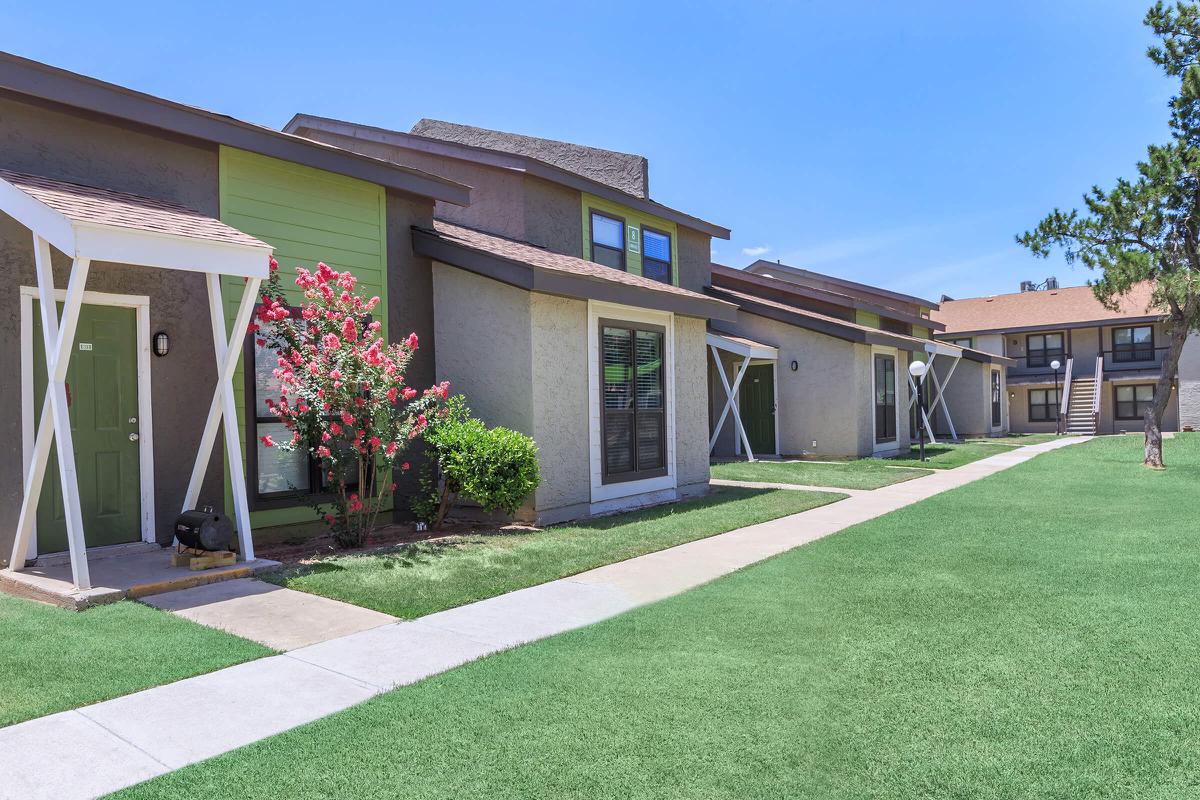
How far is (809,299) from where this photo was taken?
20750 millimetres

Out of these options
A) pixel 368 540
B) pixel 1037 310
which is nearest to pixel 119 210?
pixel 368 540

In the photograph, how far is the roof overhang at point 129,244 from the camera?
5.55 m

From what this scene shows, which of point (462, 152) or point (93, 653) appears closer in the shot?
point (93, 653)

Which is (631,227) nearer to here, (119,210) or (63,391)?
(119,210)

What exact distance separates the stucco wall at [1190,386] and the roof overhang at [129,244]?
34.9 m

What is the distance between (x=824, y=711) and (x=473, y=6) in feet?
36.8

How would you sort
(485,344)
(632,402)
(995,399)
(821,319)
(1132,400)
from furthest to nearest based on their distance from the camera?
(1132,400) < (995,399) < (821,319) < (632,402) < (485,344)

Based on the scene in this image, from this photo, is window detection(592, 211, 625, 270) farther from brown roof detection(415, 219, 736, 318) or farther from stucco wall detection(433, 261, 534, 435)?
stucco wall detection(433, 261, 534, 435)

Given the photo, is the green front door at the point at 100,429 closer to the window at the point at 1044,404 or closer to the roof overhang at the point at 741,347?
the roof overhang at the point at 741,347

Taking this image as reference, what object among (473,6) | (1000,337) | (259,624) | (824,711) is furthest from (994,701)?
(1000,337)

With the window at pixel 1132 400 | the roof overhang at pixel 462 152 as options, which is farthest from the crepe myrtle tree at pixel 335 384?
the window at pixel 1132 400

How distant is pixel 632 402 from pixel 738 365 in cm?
938

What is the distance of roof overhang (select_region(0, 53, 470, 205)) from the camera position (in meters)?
6.42

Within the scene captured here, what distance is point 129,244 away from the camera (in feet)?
19.1
